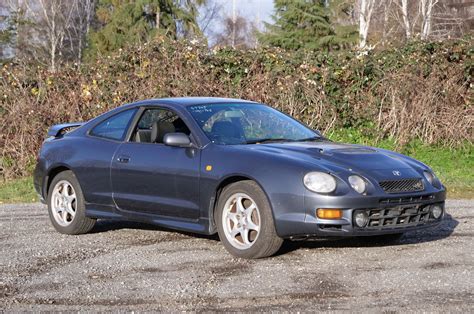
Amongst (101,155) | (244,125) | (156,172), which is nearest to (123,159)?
(101,155)

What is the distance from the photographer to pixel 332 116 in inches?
696

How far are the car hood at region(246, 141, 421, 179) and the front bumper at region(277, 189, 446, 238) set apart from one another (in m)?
0.26

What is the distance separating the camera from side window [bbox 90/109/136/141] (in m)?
8.84

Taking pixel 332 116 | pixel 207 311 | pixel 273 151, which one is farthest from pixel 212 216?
pixel 332 116

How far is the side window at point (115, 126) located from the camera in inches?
348

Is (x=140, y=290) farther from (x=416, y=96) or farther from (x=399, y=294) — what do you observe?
(x=416, y=96)

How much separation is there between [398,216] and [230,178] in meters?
1.51

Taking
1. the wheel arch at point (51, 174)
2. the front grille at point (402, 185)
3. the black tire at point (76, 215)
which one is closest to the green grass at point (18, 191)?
the wheel arch at point (51, 174)

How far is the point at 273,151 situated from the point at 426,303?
2337 millimetres

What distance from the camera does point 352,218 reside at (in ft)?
23.2

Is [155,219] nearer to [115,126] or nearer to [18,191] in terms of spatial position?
[115,126]

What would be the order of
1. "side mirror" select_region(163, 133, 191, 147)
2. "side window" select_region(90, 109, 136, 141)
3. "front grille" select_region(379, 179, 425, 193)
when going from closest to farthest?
"front grille" select_region(379, 179, 425, 193) → "side mirror" select_region(163, 133, 191, 147) → "side window" select_region(90, 109, 136, 141)

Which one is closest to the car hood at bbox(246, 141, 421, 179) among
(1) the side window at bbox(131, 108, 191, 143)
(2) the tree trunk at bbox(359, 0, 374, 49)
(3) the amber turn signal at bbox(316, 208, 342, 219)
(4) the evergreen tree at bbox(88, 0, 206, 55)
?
(3) the amber turn signal at bbox(316, 208, 342, 219)

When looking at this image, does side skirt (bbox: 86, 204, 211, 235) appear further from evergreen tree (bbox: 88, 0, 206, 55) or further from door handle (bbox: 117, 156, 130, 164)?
evergreen tree (bbox: 88, 0, 206, 55)
